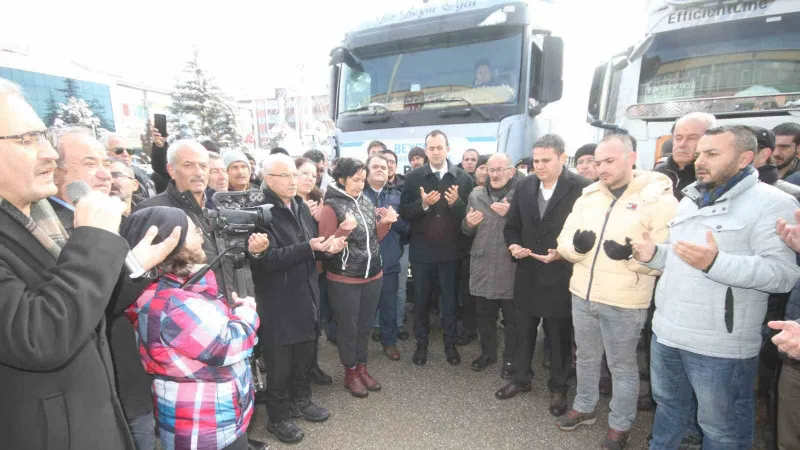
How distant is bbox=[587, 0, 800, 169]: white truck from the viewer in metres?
4.55

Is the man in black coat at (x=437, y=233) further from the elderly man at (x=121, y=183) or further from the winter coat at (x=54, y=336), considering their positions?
the winter coat at (x=54, y=336)

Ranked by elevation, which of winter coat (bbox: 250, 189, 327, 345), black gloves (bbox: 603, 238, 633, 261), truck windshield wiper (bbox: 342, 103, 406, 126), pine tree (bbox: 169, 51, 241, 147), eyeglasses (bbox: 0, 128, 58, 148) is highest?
pine tree (bbox: 169, 51, 241, 147)

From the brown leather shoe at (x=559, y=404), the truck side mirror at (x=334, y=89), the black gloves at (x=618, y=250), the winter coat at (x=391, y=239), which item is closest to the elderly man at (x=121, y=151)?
the winter coat at (x=391, y=239)

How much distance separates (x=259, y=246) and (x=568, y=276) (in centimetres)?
230

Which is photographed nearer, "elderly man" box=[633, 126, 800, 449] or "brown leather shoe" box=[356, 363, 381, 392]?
"elderly man" box=[633, 126, 800, 449]

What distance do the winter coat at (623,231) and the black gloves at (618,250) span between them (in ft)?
0.57

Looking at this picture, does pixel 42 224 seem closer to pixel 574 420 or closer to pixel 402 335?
pixel 574 420

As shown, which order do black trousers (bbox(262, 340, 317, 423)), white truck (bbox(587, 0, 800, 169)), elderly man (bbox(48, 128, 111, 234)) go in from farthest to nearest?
white truck (bbox(587, 0, 800, 169)) → black trousers (bbox(262, 340, 317, 423)) → elderly man (bbox(48, 128, 111, 234))

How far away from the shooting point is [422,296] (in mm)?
4242

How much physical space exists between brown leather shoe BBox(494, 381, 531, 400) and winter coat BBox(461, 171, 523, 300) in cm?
74

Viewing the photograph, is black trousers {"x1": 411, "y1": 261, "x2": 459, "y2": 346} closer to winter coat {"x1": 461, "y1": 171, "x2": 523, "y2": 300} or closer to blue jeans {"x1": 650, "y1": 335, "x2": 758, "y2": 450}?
winter coat {"x1": 461, "y1": 171, "x2": 523, "y2": 300}

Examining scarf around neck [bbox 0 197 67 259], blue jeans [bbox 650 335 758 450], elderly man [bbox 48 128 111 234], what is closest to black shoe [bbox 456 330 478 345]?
blue jeans [bbox 650 335 758 450]

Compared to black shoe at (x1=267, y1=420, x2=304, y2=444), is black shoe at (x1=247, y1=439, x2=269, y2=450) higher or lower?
black shoe at (x1=267, y1=420, x2=304, y2=444)

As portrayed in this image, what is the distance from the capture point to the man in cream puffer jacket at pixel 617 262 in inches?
106
